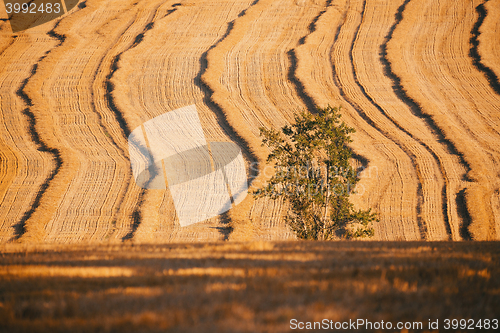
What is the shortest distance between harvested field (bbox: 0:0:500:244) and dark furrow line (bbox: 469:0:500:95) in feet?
0.51

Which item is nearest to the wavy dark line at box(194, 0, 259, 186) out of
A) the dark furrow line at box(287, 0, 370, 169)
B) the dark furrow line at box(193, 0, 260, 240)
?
the dark furrow line at box(193, 0, 260, 240)

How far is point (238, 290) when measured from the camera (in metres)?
3.96

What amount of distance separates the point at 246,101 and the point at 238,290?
28.6m

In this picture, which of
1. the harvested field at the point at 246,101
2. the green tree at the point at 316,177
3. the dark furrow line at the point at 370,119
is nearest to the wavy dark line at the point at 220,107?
the harvested field at the point at 246,101

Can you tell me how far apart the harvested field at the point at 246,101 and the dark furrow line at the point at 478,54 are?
155 millimetres

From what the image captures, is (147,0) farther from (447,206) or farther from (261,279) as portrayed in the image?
(261,279)

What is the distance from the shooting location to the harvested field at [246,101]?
18.1 m

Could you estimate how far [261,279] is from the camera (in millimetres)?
4359

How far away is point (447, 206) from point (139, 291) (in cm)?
1866

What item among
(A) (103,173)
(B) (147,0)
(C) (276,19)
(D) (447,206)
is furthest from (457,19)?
(A) (103,173)

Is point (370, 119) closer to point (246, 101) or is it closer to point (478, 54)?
point (246, 101)

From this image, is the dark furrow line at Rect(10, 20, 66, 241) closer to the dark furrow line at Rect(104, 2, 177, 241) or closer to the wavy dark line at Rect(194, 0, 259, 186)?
the dark furrow line at Rect(104, 2, 177, 241)

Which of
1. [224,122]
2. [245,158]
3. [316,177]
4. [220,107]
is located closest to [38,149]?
[224,122]

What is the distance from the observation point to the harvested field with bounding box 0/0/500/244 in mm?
18078
